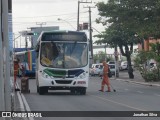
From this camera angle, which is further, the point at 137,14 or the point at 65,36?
the point at 137,14

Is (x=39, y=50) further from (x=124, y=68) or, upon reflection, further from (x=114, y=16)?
A: (x=124, y=68)

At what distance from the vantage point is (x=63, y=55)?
96.1 feet

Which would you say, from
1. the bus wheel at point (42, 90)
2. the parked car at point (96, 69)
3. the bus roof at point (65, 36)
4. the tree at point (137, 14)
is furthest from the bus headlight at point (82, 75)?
the parked car at point (96, 69)

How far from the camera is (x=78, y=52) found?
29328mm

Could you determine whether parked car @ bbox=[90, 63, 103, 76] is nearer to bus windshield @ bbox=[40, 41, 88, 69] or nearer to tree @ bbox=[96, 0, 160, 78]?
tree @ bbox=[96, 0, 160, 78]

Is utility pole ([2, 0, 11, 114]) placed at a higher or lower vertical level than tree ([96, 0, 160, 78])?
lower

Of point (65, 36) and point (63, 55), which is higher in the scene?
point (65, 36)

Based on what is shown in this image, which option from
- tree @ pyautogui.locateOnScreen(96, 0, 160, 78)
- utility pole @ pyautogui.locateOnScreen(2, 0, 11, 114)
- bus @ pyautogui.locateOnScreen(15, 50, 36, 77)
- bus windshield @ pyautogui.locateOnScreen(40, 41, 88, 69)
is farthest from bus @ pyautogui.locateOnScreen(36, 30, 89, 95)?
bus @ pyautogui.locateOnScreen(15, 50, 36, 77)

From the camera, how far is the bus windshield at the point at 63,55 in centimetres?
2920

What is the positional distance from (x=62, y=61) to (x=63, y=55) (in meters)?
0.34

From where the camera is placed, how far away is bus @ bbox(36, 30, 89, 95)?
29141 mm

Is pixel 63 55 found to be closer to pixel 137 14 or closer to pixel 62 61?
pixel 62 61

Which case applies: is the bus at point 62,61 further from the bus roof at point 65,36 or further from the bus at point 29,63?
the bus at point 29,63

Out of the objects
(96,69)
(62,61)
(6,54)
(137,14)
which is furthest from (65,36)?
(96,69)
